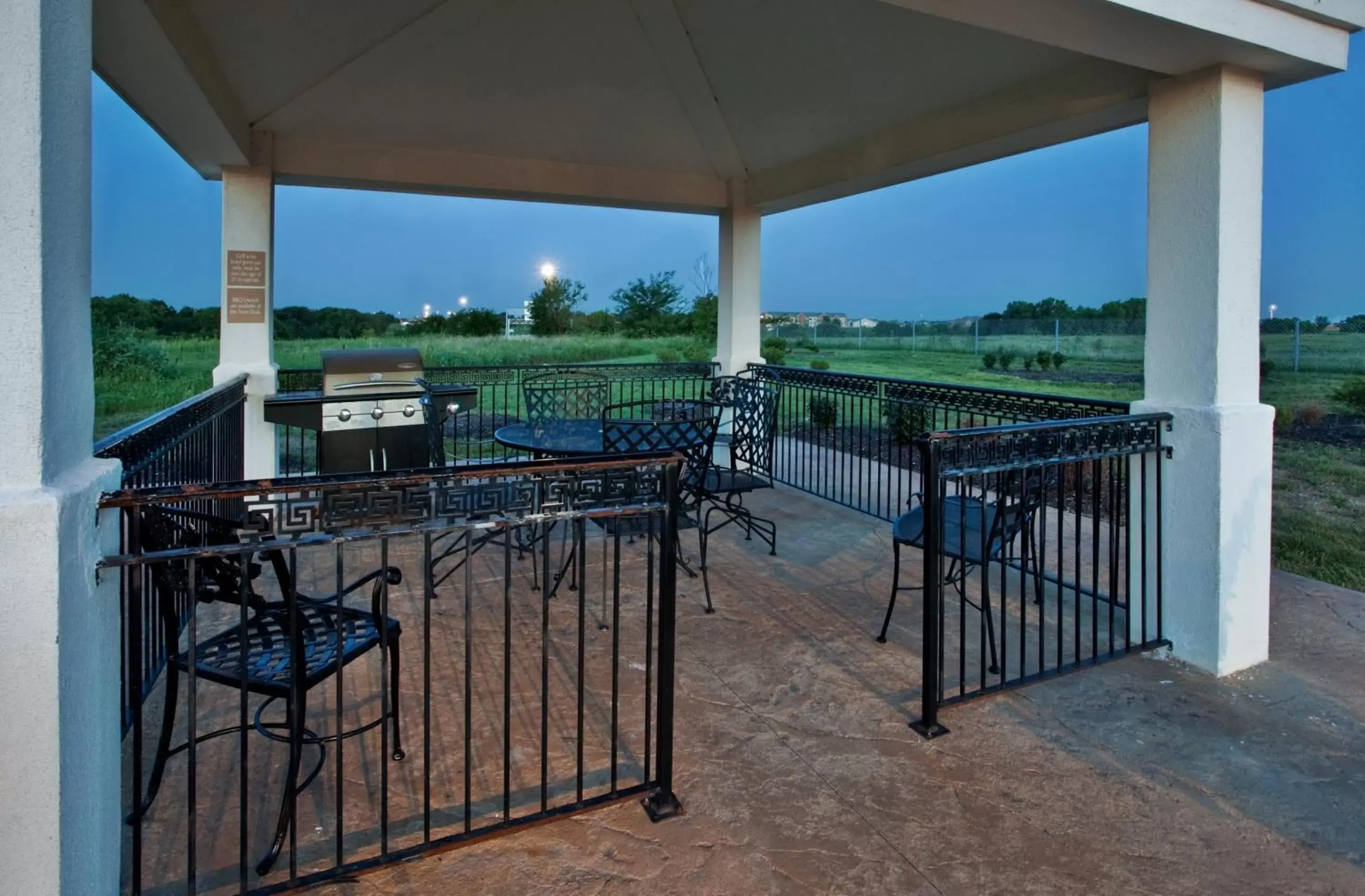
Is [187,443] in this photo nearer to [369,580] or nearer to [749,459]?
[369,580]

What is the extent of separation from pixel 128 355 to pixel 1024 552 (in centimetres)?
1034

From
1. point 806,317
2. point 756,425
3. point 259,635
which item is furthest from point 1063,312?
point 259,635

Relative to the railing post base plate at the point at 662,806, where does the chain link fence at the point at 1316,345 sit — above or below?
above

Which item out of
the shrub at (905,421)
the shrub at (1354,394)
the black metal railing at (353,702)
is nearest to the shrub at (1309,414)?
the shrub at (1354,394)

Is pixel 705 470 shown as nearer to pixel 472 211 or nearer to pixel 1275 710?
pixel 1275 710

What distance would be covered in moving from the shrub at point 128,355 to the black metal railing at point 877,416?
291 inches

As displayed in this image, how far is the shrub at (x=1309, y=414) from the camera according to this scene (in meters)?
5.25

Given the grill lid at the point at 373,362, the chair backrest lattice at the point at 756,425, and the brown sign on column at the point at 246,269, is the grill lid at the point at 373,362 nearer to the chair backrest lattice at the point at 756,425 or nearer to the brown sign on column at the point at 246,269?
the brown sign on column at the point at 246,269

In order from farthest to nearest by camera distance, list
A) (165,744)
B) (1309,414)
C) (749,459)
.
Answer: (1309,414) → (749,459) → (165,744)

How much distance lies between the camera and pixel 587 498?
2.06 m

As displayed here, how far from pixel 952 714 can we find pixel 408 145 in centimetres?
515

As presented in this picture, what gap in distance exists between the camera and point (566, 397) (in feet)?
18.7

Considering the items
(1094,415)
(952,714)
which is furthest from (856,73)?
(952,714)

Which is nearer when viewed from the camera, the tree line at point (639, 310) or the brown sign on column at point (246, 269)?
the brown sign on column at point (246, 269)
